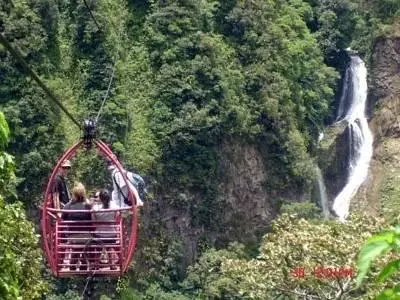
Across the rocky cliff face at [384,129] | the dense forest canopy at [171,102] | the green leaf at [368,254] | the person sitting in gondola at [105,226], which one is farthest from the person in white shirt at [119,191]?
the rocky cliff face at [384,129]

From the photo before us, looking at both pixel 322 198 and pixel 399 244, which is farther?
pixel 322 198

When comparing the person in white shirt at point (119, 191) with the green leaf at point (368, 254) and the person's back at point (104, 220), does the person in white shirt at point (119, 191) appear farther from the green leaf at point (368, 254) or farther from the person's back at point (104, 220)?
the green leaf at point (368, 254)

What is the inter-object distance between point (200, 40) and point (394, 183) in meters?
10.5

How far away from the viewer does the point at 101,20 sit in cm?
4097

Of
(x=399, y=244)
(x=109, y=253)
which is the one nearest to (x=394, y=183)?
(x=109, y=253)

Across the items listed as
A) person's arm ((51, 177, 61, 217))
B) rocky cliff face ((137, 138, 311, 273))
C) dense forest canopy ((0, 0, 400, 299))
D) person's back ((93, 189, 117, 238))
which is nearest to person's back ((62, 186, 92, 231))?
person's back ((93, 189, 117, 238))

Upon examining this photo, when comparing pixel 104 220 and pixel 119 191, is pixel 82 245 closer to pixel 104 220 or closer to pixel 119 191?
pixel 104 220

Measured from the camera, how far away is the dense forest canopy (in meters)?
37.5

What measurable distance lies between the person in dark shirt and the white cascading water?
33.0 meters

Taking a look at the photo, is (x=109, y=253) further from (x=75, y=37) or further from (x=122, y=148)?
(x=75, y=37)

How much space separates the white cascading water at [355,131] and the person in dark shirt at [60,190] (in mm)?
33040

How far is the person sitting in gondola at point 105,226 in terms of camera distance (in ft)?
37.0

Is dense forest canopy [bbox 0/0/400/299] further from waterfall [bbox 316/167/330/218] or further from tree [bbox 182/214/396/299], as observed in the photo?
tree [bbox 182/214/396/299]
